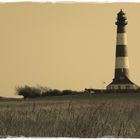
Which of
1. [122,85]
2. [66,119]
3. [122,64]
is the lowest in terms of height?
[66,119]

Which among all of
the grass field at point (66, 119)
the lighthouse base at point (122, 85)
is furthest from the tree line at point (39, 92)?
the lighthouse base at point (122, 85)

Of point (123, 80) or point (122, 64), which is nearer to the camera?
point (122, 64)

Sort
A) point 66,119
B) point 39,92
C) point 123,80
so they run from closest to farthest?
1. point 39,92
2. point 66,119
3. point 123,80

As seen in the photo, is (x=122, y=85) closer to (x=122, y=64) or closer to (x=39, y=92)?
(x=122, y=64)

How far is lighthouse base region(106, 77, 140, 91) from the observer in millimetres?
6594

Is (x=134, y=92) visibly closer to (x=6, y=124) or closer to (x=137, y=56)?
(x=137, y=56)

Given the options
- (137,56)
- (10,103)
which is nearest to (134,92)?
(137,56)

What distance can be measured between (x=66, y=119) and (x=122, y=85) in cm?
56

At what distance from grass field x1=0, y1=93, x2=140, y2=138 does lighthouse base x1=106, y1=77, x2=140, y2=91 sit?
10cm

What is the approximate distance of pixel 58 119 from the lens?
23.1 ft

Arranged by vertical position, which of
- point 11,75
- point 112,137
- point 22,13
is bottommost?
point 112,137

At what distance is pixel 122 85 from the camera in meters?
7.30

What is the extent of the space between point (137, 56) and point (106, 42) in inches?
10.9

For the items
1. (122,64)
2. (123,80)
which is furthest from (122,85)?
(122,64)
